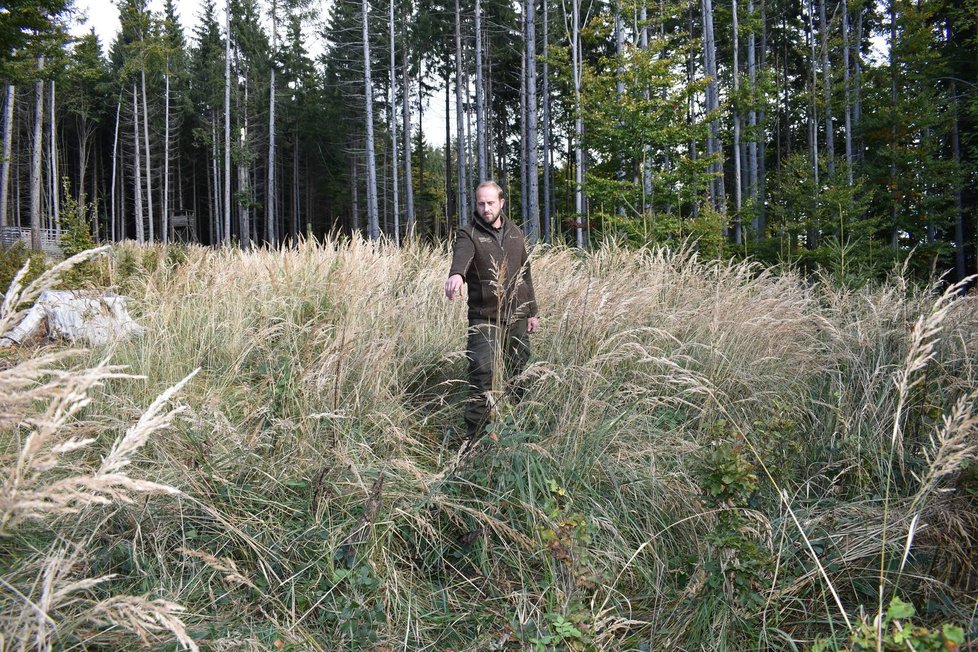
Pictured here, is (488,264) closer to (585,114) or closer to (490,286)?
(490,286)

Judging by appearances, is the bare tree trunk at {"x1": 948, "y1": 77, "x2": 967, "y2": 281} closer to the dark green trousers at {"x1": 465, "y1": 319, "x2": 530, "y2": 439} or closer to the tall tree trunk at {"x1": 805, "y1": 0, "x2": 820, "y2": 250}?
the tall tree trunk at {"x1": 805, "y1": 0, "x2": 820, "y2": 250}

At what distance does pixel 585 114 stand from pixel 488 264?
31.5 ft

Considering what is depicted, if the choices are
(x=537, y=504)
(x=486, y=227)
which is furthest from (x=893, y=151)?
(x=537, y=504)

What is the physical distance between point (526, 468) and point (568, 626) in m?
0.74

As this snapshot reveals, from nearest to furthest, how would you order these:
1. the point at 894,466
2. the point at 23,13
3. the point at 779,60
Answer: the point at 894,466
the point at 23,13
the point at 779,60

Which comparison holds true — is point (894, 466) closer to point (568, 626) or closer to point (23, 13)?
point (568, 626)

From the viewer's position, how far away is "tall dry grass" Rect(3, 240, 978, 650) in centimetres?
207

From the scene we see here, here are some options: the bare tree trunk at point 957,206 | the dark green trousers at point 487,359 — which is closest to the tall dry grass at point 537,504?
the dark green trousers at point 487,359

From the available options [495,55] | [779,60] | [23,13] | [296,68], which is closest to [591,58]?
[495,55]

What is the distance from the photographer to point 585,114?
40.2 feet

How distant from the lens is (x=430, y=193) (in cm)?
3706

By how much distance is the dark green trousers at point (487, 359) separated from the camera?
3.24 metres

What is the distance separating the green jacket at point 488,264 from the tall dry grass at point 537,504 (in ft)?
1.39

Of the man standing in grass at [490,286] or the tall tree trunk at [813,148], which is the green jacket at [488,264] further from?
the tall tree trunk at [813,148]
